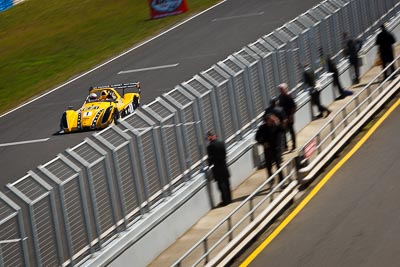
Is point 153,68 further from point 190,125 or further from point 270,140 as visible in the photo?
point 190,125

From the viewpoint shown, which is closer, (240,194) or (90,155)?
(90,155)

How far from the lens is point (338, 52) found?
26938 millimetres

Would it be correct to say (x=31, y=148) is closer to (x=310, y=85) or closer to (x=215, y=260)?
(x=310, y=85)

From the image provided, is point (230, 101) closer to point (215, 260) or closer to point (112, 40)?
point (215, 260)

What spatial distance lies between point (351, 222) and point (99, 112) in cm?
1357

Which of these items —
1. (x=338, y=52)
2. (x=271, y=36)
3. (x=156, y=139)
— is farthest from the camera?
(x=338, y=52)

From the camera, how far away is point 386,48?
26234mm

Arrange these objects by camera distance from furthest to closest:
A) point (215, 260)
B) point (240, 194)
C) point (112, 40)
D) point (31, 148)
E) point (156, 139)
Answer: point (112, 40) → point (31, 148) → point (240, 194) → point (156, 139) → point (215, 260)

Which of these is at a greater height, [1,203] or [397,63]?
[1,203]

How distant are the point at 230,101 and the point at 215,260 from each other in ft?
18.0

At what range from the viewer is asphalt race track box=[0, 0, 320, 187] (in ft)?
98.4

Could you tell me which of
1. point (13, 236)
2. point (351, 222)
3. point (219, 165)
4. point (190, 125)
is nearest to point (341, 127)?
point (219, 165)

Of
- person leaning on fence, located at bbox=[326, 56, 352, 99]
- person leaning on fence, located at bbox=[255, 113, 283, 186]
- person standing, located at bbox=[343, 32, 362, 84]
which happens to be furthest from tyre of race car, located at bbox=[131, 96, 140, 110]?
person leaning on fence, located at bbox=[255, 113, 283, 186]

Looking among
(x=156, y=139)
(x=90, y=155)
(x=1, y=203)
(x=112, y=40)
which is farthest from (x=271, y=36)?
(x=112, y=40)
